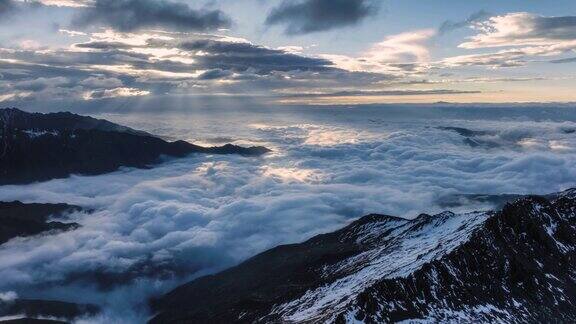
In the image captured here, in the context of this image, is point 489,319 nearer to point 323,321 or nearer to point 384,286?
point 384,286

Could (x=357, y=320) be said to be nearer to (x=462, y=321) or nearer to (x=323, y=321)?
(x=323, y=321)

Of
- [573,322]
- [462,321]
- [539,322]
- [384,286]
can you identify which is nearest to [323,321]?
[384,286]

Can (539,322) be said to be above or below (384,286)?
below

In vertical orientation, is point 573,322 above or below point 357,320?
below

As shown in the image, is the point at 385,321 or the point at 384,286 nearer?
the point at 385,321

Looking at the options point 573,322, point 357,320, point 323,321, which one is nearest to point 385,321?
point 357,320

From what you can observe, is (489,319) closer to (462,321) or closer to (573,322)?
(462,321)

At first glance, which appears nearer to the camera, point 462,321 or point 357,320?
point 357,320

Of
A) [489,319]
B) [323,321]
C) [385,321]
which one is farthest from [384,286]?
[489,319]
